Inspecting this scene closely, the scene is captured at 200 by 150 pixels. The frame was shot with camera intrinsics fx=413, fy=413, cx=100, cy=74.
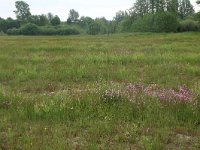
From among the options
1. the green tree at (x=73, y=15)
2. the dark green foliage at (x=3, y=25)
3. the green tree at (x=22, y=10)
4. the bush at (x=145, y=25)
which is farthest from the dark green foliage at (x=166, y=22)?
the green tree at (x=73, y=15)

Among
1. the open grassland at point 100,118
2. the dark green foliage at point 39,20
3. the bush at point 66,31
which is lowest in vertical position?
the bush at point 66,31

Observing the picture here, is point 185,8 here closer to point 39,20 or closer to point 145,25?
point 39,20

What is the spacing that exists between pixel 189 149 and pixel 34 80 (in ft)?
26.4

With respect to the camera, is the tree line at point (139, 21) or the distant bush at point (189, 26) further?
the distant bush at point (189, 26)

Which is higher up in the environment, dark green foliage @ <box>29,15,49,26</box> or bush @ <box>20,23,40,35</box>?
dark green foliage @ <box>29,15,49,26</box>

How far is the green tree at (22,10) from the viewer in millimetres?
140375

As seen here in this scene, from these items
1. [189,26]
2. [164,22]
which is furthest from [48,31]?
[189,26]

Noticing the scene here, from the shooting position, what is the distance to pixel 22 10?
142250 mm

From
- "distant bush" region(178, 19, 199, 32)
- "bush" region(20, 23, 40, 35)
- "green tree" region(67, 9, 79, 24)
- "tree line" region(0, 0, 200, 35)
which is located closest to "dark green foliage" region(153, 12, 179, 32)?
"tree line" region(0, 0, 200, 35)

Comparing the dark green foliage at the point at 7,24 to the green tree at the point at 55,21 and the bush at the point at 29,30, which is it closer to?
the green tree at the point at 55,21

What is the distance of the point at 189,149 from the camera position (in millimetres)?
6508

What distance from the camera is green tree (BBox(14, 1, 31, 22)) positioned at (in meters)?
140

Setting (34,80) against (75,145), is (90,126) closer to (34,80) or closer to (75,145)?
(75,145)

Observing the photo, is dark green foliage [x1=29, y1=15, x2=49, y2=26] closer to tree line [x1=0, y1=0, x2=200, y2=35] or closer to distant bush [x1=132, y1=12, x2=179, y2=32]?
tree line [x1=0, y1=0, x2=200, y2=35]
